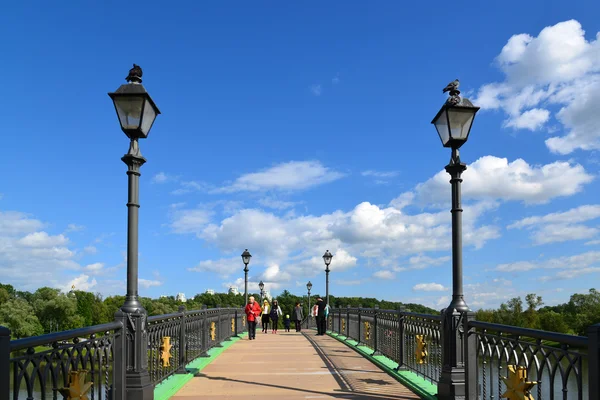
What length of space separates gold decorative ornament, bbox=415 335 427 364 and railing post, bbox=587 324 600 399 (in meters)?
5.27

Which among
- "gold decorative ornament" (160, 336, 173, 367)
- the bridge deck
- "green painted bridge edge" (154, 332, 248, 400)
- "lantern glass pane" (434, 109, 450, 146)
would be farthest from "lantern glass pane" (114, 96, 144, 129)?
"lantern glass pane" (434, 109, 450, 146)

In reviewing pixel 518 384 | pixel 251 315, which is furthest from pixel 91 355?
pixel 251 315

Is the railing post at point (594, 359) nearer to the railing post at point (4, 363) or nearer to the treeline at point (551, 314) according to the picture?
the railing post at point (4, 363)

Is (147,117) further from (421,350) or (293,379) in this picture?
(421,350)

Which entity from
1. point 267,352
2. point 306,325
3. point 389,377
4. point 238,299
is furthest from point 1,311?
point 389,377

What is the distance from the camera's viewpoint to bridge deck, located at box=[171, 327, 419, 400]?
8.49 metres

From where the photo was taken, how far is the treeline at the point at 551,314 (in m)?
78.4

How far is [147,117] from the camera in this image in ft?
26.5

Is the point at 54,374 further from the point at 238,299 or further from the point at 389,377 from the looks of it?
the point at 238,299

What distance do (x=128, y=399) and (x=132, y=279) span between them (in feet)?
5.22

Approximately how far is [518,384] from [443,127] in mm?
4161

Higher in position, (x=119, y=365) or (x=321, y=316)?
(x=119, y=365)

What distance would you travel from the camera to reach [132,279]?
776 cm

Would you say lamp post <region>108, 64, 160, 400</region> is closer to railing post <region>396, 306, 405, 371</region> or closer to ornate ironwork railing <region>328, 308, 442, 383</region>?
ornate ironwork railing <region>328, 308, 442, 383</region>
